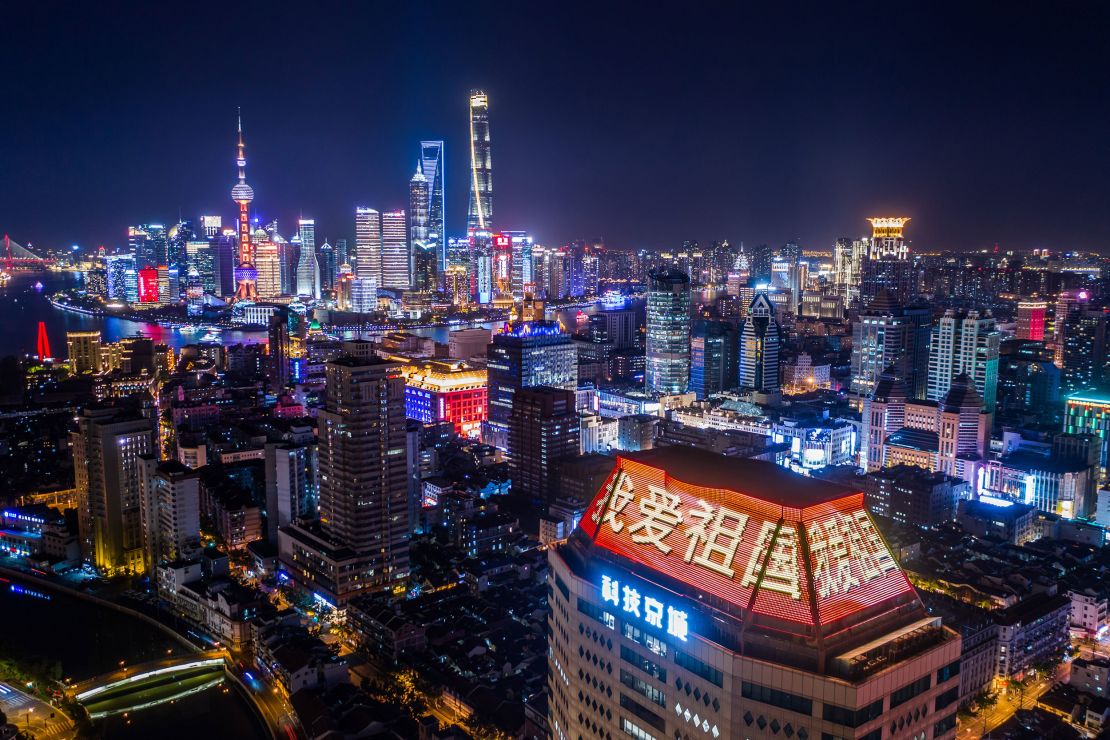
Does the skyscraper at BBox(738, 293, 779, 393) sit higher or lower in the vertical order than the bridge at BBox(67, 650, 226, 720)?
higher

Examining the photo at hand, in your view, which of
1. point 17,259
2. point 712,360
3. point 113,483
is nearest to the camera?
point 113,483

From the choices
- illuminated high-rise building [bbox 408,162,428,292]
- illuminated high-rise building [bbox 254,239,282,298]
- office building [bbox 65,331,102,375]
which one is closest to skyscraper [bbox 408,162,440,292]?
illuminated high-rise building [bbox 408,162,428,292]

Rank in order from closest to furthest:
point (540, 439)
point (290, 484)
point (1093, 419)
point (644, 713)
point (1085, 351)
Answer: point (644, 713) < point (290, 484) < point (540, 439) < point (1093, 419) < point (1085, 351)

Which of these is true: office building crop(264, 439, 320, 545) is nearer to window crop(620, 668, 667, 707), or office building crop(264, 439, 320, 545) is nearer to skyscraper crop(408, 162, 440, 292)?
window crop(620, 668, 667, 707)

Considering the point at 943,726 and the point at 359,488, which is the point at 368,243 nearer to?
the point at 359,488

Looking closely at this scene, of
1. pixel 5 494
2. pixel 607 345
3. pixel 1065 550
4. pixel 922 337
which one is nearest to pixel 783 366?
pixel 922 337

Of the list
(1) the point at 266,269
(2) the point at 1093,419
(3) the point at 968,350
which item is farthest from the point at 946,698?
(1) the point at 266,269
